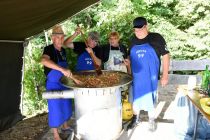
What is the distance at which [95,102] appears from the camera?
3814mm

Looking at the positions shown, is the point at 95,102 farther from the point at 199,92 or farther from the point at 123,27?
the point at 123,27

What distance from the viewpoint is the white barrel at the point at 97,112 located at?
12.5 ft

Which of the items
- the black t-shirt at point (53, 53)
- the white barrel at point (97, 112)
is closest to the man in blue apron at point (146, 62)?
the white barrel at point (97, 112)

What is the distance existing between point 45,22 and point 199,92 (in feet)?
8.55

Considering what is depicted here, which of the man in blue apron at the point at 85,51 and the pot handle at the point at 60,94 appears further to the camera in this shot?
the man in blue apron at the point at 85,51

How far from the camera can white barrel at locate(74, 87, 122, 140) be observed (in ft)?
12.5

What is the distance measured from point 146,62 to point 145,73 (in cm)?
17

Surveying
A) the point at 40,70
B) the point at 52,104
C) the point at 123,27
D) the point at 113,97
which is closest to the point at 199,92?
the point at 113,97

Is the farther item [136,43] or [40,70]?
[40,70]

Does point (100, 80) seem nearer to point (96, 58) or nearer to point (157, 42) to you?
point (96, 58)

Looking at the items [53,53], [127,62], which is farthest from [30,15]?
[127,62]

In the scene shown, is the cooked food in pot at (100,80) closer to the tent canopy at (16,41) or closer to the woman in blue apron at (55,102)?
the woman in blue apron at (55,102)

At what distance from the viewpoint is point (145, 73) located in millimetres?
4672

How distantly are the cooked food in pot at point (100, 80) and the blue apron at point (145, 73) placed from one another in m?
0.41
